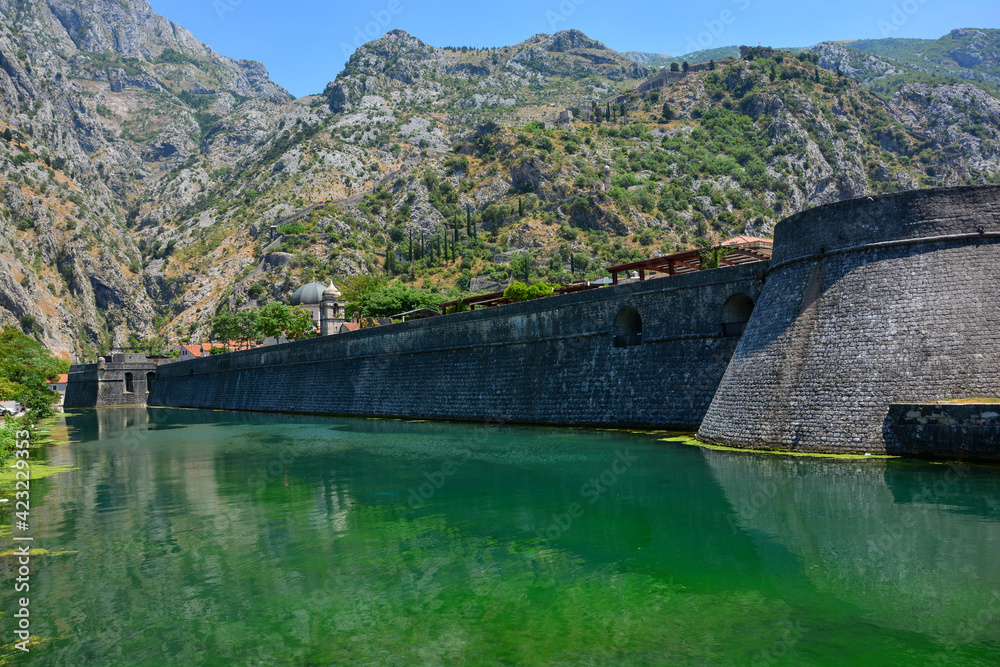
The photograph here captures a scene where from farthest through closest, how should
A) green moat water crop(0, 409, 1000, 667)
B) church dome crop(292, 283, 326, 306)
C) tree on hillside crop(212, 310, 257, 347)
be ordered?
church dome crop(292, 283, 326, 306)
tree on hillside crop(212, 310, 257, 347)
green moat water crop(0, 409, 1000, 667)

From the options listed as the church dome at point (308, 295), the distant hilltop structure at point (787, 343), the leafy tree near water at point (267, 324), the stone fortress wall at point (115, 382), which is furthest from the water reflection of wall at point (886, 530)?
the church dome at point (308, 295)

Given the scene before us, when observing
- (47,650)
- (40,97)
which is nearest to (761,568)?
(47,650)

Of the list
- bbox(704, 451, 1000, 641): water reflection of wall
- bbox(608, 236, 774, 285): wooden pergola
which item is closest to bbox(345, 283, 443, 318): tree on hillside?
bbox(608, 236, 774, 285): wooden pergola

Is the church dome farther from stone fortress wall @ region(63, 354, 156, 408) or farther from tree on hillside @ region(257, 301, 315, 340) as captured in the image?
stone fortress wall @ region(63, 354, 156, 408)

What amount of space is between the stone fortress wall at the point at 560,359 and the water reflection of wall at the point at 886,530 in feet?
24.7

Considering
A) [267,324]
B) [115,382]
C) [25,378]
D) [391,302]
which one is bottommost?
[25,378]

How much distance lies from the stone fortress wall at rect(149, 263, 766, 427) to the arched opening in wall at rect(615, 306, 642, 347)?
0.05 m

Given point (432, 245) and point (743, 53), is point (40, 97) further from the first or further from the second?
point (743, 53)

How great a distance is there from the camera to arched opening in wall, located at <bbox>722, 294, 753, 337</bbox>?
23438mm

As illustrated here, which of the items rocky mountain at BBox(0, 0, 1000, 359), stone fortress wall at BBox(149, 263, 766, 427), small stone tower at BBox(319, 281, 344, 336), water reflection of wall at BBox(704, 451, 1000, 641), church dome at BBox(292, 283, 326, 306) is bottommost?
water reflection of wall at BBox(704, 451, 1000, 641)

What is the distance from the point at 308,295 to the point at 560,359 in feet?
244

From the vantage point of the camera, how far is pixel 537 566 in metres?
10.3

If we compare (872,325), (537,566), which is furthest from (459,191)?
(537,566)

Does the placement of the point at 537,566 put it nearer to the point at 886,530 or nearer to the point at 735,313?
the point at 886,530
